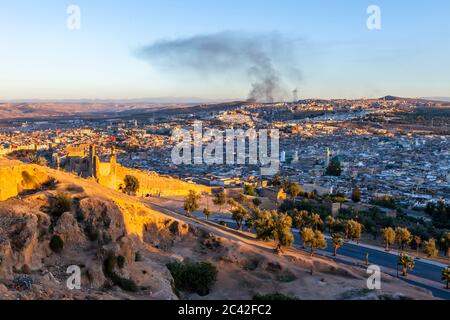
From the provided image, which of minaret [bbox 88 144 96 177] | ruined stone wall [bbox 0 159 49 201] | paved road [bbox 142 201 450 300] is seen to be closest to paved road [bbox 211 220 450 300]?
paved road [bbox 142 201 450 300]

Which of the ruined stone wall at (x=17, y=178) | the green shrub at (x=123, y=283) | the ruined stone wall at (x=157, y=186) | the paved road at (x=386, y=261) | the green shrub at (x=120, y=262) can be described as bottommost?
the paved road at (x=386, y=261)

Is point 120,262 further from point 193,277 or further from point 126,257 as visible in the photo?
point 193,277

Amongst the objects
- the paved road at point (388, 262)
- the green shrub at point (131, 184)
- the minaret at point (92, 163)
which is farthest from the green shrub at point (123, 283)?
the green shrub at point (131, 184)

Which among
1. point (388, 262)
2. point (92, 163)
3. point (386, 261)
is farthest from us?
point (92, 163)

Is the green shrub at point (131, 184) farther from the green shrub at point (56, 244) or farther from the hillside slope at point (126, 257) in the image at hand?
the green shrub at point (56, 244)

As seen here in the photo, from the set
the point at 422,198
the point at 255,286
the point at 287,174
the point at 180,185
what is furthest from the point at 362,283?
the point at 287,174

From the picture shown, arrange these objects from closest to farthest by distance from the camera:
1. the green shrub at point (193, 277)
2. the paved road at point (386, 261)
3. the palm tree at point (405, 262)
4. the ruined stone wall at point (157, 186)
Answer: the green shrub at point (193, 277), the palm tree at point (405, 262), the paved road at point (386, 261), the ruined stone wall at point (157, 186)

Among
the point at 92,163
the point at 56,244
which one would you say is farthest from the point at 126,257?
the point at 92,163
